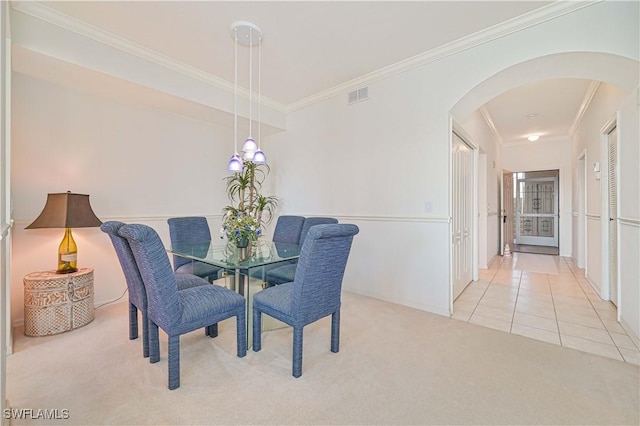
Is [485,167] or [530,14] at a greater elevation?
[530,14]

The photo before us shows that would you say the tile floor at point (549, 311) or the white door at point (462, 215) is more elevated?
the white door at point (462, 215)

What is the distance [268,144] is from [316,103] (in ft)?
3.96

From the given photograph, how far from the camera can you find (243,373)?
1927 millimetres

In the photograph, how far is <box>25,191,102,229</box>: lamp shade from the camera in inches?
99.0

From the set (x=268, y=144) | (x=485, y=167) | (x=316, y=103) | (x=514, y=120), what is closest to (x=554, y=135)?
(x=514, y=120)

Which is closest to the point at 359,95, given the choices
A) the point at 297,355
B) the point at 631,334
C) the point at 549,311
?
the point at 297,355

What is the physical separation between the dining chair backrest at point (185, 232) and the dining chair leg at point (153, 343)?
1080 millimetres

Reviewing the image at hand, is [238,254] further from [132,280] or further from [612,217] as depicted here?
[612,217]

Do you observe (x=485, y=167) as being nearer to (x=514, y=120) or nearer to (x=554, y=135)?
(x=514, y=120)

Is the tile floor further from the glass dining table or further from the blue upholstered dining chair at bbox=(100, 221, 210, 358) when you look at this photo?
the blue upholstered dining chair at bbox=(100, 221, 210, 358)

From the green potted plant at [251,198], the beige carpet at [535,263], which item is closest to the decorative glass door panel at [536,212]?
the beige carpet at [535,263]

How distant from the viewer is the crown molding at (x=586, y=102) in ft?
12.5

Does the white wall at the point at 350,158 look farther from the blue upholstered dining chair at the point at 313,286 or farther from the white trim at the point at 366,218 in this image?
the blue upholstered dining chair at the point at 313,286

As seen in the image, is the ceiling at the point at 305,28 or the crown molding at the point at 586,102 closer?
the ceiling at the point at 305,28
